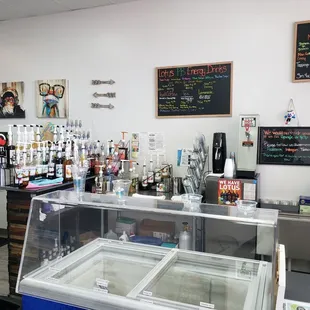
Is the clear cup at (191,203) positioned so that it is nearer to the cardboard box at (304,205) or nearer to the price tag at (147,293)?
the price tag at (147,293)

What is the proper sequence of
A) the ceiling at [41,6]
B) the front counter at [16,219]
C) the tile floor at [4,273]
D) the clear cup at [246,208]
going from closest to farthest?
1. the clear cup at [246,208]
2. the front counter at [16,219]
3. the tile floor at [4,273]
4. the ceiling at [41,6]

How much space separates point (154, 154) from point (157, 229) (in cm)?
157

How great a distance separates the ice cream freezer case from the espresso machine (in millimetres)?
1478

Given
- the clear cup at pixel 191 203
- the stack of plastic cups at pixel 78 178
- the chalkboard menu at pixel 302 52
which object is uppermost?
the chalkboard menu at pixel 302 52

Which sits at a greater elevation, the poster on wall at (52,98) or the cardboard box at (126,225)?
the poster on wall at (52,98)

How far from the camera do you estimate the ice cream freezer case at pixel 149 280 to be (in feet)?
4.17

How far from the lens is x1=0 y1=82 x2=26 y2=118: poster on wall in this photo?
4414 mm

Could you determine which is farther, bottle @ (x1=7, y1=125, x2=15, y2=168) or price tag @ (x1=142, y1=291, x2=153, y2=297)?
bottle @ (x1=7, y1=125, x2=15, y2=168)

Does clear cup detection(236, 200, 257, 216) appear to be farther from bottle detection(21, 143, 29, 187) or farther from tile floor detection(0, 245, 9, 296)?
tile floor detection(0, 245, 9, 296)

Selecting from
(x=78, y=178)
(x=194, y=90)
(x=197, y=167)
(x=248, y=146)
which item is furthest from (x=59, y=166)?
(x=248, y=146)

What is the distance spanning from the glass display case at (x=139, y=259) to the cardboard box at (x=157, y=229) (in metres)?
0.08

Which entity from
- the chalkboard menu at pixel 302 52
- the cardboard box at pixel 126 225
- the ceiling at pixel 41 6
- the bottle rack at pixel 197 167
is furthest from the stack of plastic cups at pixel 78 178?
the chalkboard menu at pixel 302 52

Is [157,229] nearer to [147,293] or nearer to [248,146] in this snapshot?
[147,293]

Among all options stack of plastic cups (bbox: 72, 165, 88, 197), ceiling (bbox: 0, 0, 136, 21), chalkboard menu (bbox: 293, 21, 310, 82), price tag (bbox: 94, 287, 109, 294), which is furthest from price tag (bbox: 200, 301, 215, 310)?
ceiling (bbox: 0, 0, 136, 21)
